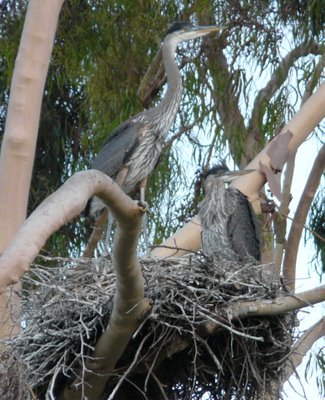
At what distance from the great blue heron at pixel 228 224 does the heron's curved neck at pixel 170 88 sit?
487 millimetres

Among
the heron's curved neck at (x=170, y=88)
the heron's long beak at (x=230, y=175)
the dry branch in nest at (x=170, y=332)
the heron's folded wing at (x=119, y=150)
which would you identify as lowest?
the dry branch in nest at (x=170, y=332)

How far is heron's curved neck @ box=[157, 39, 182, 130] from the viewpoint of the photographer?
6.50 metres

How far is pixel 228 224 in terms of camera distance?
19.7ft

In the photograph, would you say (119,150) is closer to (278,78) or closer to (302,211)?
(302,211)

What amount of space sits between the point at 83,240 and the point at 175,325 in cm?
378

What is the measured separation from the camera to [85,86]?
823 cm

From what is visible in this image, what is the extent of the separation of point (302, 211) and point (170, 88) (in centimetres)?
91

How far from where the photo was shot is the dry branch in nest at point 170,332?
4637 millimetres

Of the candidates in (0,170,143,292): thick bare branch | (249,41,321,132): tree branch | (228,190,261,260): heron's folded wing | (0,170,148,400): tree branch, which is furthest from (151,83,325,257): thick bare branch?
(0,170,143,292): thick bare branch

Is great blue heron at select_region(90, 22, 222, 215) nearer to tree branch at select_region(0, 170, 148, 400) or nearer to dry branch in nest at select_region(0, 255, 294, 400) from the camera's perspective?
dry branch in nest at select_region(0, 255, 294, 400)

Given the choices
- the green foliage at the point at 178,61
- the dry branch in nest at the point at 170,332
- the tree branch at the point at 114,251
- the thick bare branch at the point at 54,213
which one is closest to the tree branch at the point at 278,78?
the green foliage at the point at 178,61

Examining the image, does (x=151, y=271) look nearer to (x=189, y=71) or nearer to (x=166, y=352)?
(x=166, y=352)

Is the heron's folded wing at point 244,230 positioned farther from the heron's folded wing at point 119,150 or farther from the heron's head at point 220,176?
the heron's folded wing at point 119,150

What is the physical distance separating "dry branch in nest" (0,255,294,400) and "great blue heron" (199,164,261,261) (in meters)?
0.85
